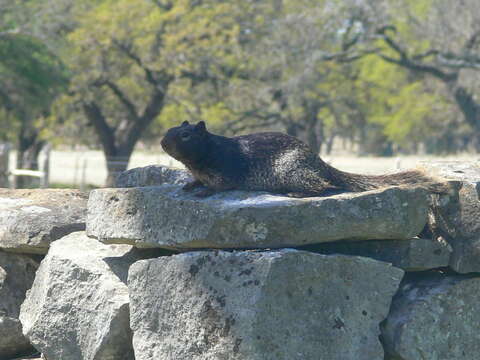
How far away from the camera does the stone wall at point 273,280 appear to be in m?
4.68

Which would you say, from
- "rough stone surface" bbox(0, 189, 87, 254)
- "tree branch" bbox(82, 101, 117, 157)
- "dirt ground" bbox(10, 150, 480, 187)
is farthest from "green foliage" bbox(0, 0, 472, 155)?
"rough stone surface" bbox(0, 189, 87, 254)

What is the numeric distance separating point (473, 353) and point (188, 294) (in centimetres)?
204

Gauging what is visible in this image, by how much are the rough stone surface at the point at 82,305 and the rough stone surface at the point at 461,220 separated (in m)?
2.42

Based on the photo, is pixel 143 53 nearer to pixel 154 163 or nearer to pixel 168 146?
pixel 154 163

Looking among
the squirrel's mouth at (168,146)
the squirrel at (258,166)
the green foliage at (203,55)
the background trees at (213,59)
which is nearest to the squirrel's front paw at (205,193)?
the squirrel at (258,166)

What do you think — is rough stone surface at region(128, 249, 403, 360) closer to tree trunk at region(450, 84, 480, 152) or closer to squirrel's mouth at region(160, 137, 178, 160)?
squirrel's mouth at region(160, 137, 178, 160)

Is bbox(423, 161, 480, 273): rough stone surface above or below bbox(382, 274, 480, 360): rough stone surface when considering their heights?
above

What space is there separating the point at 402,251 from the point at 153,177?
247 centimetres

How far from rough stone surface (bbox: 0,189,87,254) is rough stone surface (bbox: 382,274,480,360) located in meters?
3.04

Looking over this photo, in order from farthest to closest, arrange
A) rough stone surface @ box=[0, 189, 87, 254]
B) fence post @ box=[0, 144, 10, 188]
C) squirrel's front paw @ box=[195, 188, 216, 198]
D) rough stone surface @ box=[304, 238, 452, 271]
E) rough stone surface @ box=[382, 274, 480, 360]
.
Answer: fence post @ box=[0, 144, 10, 188]
rough stone surface @ box=[0, 189, 87, 254]
squirrel's front paw @ box=[195, 188, 216, 198]
rough stone surface @ box=[304, 238, 452, 271]
rough stone surface @ box=[382, 274, 480, 360]

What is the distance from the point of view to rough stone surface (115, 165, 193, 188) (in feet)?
21.4

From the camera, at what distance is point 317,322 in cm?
470

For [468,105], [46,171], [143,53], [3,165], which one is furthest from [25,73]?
[468,105]

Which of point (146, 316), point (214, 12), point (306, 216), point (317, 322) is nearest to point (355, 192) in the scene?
point (306, 216)
